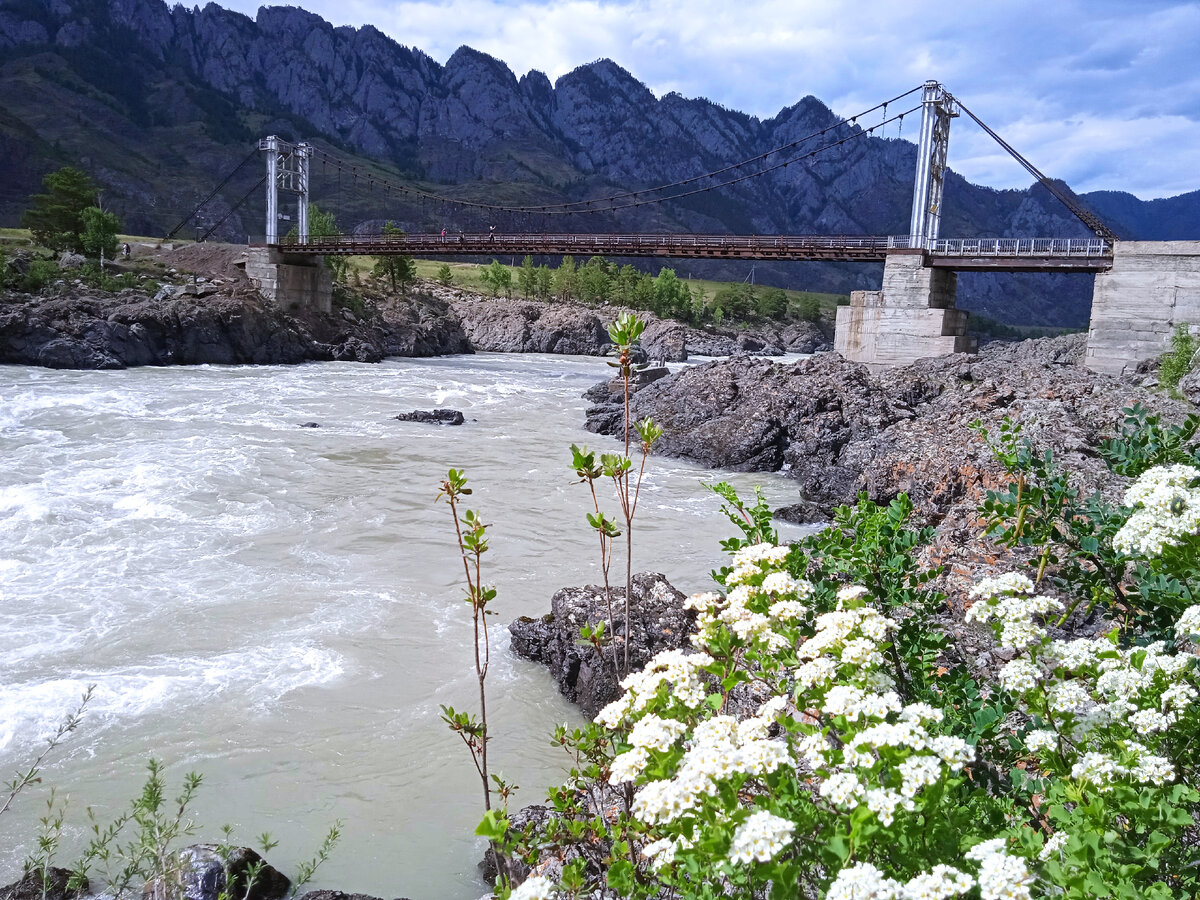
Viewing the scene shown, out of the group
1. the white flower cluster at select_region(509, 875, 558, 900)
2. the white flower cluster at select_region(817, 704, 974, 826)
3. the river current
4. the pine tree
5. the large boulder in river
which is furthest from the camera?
the pine tree

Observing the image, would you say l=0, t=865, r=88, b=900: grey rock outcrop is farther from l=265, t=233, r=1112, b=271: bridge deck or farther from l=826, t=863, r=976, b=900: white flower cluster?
l=265, t=233, r=1112, b=271: bridge deck

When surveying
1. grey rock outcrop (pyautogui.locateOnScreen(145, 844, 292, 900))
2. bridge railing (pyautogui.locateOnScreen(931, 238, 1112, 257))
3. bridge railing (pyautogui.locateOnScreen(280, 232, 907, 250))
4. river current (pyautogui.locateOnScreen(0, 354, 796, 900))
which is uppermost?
bridge railing (pyautogui.locateOnScreen(280, 232, 907, 250))

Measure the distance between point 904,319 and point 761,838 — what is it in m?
33.9

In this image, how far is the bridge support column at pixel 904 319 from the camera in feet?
105

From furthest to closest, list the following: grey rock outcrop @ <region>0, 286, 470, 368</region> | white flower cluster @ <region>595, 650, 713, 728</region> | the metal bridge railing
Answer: grey rock outcrop @ <region>0, 286, 470, 368</region>, the metal bridge railing, white flower cluster @ <region>595, 650, 713, 728</region>

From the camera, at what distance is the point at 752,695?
16.6ft

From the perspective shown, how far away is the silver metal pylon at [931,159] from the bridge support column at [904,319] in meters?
2.73

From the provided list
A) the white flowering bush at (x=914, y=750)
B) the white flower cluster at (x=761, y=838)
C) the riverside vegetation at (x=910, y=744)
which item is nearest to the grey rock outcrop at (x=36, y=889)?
the riverside vegetation at (x=910, y=744)

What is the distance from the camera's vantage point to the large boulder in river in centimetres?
682

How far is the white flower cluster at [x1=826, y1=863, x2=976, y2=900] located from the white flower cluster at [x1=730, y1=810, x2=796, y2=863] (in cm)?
14

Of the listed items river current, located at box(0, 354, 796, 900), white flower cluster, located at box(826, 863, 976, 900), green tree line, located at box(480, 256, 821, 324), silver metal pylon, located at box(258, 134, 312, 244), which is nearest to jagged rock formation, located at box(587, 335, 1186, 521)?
river current, located at box(0, 354, 796, 900)

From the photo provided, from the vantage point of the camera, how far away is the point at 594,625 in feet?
24.7

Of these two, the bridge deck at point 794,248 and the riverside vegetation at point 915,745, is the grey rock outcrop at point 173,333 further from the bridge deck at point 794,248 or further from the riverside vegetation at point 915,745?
the riverside vegetation at point 915,745

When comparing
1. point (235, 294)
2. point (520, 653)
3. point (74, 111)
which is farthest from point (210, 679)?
point (74, 111)
